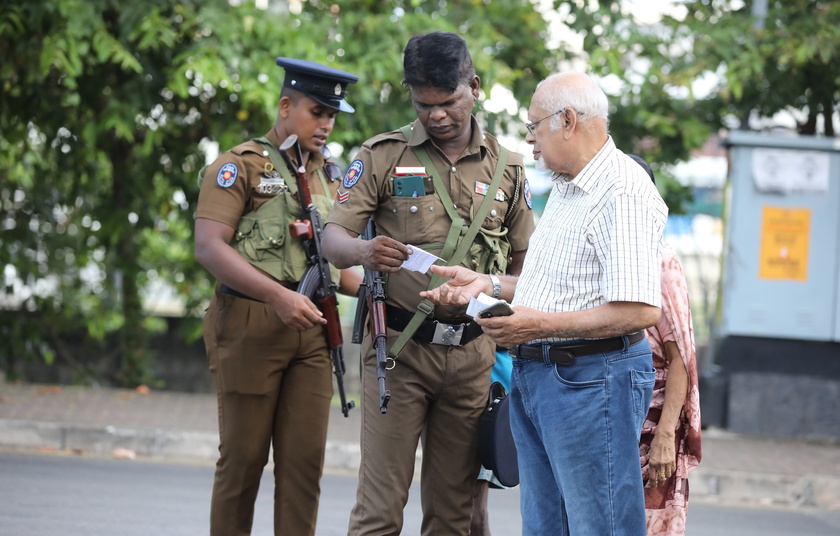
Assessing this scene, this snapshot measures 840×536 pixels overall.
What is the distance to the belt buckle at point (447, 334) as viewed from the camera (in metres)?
3.71

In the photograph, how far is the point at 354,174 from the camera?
12.3 ft

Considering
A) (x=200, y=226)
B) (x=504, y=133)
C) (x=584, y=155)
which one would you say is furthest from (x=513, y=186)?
(x=504, y=133)

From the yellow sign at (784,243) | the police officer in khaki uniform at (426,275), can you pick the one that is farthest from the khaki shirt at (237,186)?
the yellow sign at (784,243)

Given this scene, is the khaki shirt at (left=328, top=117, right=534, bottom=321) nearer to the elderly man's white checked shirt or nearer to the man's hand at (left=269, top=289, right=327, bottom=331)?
the man's hand at (left=269, top=289, right=327, bottom=331)

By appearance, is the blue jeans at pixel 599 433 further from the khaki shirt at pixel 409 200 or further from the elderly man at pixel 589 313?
the khaki shirt at pixel 409 200

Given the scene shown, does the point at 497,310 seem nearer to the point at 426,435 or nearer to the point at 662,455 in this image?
the point at 662,455

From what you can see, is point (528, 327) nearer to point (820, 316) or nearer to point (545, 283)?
point (545, 283)

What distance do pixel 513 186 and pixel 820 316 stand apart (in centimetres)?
609

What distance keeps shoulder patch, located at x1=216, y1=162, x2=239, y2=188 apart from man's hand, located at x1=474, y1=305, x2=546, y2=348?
1440 mm

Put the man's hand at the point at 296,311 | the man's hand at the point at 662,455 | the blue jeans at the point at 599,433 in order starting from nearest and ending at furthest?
the blue jeans at the point at 599,433
the man's hand at the point at 662,455
the man's hand at the point at 296,311

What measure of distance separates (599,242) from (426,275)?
947mm

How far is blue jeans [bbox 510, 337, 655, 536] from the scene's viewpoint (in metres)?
2.97

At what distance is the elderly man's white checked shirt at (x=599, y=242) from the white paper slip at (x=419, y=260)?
371 mm

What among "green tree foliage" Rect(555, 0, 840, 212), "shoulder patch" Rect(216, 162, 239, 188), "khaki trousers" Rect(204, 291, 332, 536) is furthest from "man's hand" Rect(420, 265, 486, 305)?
Result: "green tree foliage" Rect(555, 0, 840, 212)
